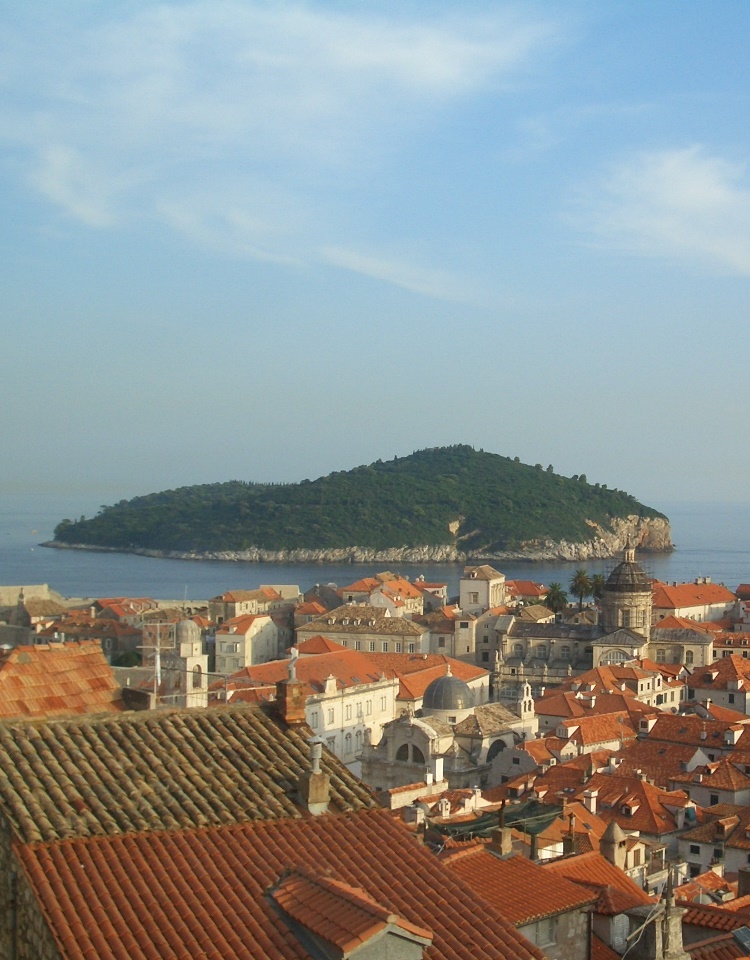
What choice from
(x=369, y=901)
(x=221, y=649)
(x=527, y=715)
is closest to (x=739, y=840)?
(x=527, y=715)

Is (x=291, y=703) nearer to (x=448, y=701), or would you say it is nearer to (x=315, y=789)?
(x=315, y=789)

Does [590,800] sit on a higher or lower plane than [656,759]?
higher

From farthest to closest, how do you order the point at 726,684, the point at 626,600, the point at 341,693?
1. the point at 626,600
2. the point at 726,684
3. the point at 341,693

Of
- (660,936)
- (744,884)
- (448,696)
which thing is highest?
(660,936)

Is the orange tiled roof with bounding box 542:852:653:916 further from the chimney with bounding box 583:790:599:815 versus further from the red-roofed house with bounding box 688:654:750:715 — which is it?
the red-roofed house with bounding box 688:654:750:715

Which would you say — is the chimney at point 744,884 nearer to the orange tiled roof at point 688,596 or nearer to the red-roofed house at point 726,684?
the red-roofed house at point 726,684

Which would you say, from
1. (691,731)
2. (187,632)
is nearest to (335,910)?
(691,731)

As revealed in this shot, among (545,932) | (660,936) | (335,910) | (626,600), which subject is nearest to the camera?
(335,910)

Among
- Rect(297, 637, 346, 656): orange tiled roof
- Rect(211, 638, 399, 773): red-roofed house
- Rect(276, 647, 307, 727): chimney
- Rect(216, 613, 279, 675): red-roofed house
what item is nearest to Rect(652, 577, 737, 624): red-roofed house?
Rect(216, 613, 279, 675): red-roofed house
